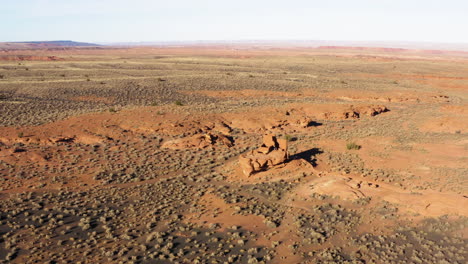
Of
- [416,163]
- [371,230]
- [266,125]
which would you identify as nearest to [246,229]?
[371,230]

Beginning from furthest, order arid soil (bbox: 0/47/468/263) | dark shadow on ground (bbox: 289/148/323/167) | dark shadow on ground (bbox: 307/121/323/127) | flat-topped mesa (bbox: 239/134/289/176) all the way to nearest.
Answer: dark shadow on ground (bbox: 307/121/323/127) → dark shadow on ground (bbox: 289/148/323/167) → flat-topped mesa (bbox: 239/134/289/176) → arid soil (bbox: 0/47/468/263)

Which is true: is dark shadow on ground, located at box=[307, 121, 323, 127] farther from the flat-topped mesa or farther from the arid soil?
the flat-topped mesa

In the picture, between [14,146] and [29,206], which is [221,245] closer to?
[29,206]

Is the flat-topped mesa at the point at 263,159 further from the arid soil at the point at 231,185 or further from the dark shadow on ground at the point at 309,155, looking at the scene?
the dark shadow on ground at the point at 309,155

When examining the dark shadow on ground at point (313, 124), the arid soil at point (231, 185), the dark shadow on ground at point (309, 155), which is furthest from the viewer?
the dark shadow on ground at point (313, 124)

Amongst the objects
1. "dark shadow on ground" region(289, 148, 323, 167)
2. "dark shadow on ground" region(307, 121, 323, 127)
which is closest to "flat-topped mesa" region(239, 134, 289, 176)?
"dark shadow on ground" region(289, 148, 323, 167)

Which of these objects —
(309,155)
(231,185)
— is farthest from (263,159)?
(309,155)

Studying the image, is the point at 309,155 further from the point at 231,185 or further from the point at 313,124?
the point at 313,124

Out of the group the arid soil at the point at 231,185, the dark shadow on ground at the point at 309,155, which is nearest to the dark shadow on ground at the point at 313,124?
the arid soil at the point at 231,185
